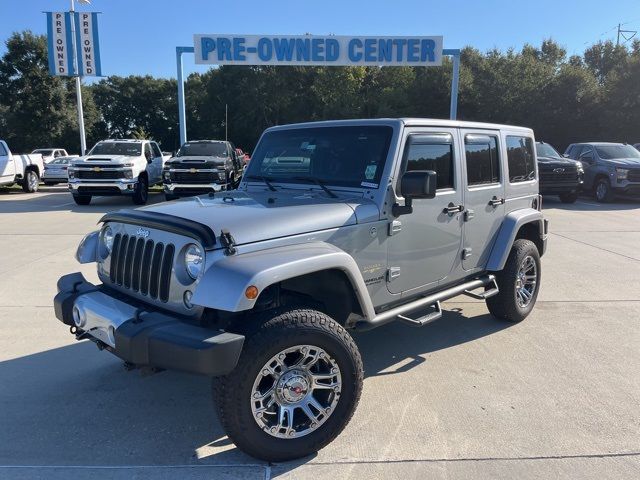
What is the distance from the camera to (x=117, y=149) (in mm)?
15719

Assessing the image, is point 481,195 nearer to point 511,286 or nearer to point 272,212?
point 511,286

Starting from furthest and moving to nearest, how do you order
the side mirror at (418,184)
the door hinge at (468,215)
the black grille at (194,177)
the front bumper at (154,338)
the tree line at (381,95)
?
the tree line at (381,95)
the black grille at (194,177)
the door hinge at (468,215)
the side mirror at (418,184)
the front bumper at (154,338)

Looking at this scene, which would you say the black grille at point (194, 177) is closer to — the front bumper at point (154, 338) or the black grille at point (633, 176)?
the front bumper at point (154, 338)

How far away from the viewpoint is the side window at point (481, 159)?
4.50 m

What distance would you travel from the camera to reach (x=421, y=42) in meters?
16.8

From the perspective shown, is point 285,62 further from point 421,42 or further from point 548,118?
point 548,118

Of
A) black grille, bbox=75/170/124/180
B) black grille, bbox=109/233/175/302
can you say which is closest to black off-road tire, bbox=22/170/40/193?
black grille, bbox=75/170/124/180

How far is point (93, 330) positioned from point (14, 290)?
378cm

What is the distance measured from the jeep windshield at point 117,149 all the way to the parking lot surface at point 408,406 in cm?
1041

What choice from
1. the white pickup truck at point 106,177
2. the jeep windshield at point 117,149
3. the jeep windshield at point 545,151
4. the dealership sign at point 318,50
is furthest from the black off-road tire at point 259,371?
the dealership sign at point 318,50

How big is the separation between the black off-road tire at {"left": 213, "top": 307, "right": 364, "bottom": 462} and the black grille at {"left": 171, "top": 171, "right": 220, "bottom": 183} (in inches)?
451

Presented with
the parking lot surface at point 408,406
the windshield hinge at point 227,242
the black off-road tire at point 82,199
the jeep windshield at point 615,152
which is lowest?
the parking lot surface at point 408,406

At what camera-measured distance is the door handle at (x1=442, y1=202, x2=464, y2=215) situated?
A: 165 inches

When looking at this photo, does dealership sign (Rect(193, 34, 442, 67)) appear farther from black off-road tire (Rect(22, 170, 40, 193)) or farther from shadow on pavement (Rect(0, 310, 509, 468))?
shadow on pavement (Rect(0, 310, 509, 468))
